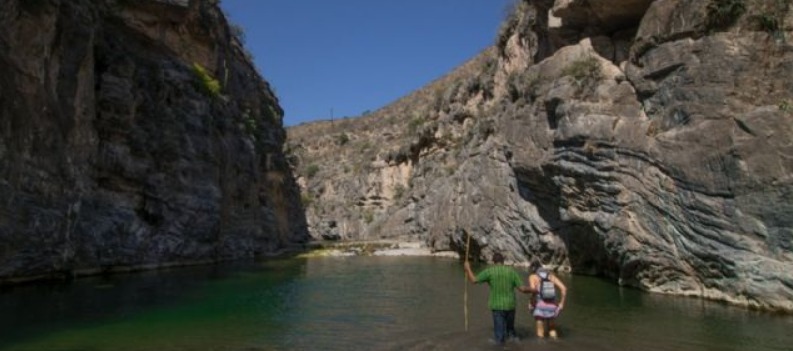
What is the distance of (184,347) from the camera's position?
38.0ft

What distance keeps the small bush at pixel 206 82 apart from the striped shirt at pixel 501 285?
31539 mm

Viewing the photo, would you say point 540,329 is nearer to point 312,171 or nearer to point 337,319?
point 337,319

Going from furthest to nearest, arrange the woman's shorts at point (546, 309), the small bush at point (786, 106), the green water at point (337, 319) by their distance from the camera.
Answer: the small bush at point (786, 106) < the woman's shorts at point (546, 309) < the green water at point (337, 319)

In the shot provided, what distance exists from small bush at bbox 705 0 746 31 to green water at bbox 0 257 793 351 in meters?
8.25

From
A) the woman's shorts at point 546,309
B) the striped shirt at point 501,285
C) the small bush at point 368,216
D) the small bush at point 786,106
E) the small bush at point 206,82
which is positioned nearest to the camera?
the striped shirt at point 501,285

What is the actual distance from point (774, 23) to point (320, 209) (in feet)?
234

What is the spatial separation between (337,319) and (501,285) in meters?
5.49

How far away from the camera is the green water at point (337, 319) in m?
11.9

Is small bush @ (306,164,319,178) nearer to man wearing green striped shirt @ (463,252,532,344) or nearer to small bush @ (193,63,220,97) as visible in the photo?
small bush @ (193,63,220,97)

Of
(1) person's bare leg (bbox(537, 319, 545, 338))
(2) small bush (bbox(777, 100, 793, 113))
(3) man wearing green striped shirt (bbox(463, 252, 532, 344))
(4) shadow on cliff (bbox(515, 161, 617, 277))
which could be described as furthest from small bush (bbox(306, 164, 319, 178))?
(3) man wearing green striped shirt (bbox(463, 252, 532, 344))

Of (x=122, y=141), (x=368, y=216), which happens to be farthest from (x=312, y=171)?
(x=122, y=141)

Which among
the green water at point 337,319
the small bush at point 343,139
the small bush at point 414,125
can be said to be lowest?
the green water at point 337,319

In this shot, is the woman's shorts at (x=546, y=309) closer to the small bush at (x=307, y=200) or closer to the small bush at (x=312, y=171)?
the small bush at (x=307, y=200)

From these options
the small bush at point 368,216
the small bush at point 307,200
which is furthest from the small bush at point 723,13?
the small bush at point 307,200
